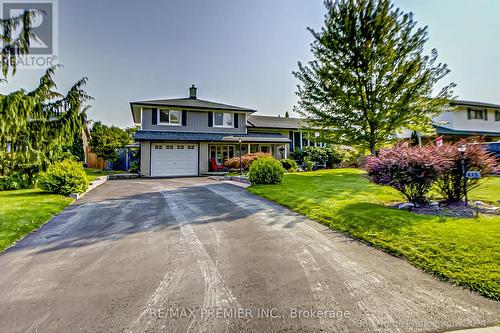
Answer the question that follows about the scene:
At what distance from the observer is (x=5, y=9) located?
794 cm

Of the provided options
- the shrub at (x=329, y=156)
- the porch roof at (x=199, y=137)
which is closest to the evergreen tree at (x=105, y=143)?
the porch roof at (x=199, y=137)

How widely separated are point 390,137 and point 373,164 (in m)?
13.4

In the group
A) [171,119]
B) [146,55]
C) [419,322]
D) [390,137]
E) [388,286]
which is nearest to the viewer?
[419,322]

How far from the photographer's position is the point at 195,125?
20625mm

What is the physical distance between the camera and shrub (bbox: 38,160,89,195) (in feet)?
28.9

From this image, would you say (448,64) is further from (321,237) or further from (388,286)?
(388,286)

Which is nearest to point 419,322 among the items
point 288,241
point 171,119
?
point 288,241

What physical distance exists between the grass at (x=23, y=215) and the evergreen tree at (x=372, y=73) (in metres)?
15.5

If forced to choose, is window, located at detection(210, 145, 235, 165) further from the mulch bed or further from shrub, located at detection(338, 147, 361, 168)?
the mulch bed

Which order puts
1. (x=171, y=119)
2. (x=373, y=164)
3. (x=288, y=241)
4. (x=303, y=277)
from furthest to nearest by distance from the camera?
(x=171, y=119) → (x=373, y=164) → (x=288, y=241) → (x=303, y=277)

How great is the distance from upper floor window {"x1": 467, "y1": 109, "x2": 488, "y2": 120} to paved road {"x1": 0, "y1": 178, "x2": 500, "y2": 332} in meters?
30.5

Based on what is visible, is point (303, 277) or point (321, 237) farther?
point (321, 237)

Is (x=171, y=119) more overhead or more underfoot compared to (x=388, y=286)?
more overhead

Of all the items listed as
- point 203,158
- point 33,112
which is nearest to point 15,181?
point 33,112
